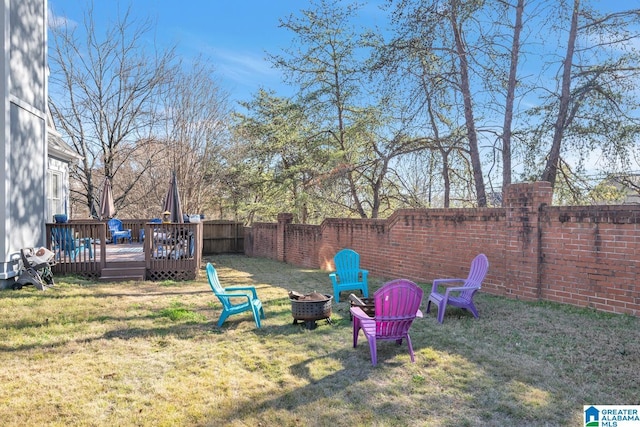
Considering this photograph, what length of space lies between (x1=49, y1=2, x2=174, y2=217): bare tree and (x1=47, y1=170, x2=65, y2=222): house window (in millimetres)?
4227

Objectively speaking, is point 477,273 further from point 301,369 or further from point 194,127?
point 194,127

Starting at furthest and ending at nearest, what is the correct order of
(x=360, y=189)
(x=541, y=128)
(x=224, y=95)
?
(x=224, y=95) < (x=360, y=189) < (x=541, y=128)

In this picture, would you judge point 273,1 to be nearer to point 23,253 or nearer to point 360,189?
point 360,189

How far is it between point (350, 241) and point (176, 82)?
11.8 metres

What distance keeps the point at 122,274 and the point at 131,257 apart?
1.10m

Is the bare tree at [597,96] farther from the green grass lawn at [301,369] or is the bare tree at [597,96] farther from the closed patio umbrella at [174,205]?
the closed patio umbrella at [174,205]

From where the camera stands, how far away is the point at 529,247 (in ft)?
21.4

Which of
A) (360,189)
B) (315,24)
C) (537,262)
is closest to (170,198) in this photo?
(360,189)

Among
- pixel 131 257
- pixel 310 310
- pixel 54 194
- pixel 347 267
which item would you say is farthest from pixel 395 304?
pixel 54 194

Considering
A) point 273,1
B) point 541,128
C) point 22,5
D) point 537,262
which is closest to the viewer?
point 537,262

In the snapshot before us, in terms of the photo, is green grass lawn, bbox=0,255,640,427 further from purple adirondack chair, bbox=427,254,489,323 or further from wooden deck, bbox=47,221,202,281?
wooden deck, bbox=47,221,202,281

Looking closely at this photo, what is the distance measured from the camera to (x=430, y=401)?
3.23m

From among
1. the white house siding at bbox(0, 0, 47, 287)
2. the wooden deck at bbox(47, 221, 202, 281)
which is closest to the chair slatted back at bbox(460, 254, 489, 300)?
the wooden deck at bbox(47, 221, 202, 281)

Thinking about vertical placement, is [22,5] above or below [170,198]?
above
